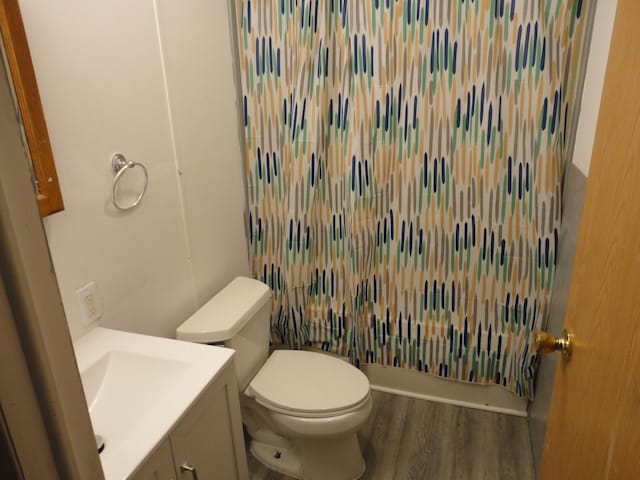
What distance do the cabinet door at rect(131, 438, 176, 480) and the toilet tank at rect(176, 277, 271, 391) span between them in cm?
54

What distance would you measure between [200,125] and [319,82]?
0.50m

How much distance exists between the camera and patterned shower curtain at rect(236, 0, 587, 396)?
1686mm

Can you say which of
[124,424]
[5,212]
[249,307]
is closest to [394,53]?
[249,307]

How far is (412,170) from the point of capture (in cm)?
190

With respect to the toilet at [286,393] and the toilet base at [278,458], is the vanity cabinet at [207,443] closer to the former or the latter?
the toilet at [286,393]

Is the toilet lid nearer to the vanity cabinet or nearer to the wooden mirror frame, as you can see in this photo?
the vanity cabinet

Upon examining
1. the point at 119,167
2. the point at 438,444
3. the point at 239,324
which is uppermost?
the point at 119,167

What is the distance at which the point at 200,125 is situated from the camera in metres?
1.77

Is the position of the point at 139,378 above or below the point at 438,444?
above

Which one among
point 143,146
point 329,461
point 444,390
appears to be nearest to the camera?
point 143,146

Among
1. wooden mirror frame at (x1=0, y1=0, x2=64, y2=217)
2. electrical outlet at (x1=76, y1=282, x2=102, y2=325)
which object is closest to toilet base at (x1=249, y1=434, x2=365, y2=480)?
electrical outlet at (x1=76, y1=282, x2=102, y2=325)

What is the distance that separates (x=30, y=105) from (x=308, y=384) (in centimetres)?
126

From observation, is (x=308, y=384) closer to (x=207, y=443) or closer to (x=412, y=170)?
(x=207, y=443)

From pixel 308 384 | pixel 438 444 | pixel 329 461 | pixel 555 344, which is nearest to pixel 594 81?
pixel 555 344
